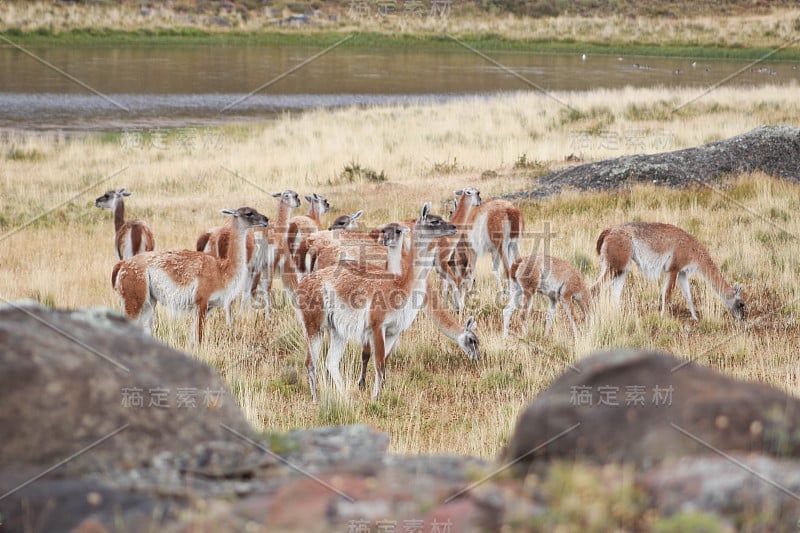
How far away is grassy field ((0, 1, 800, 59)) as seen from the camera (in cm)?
6119

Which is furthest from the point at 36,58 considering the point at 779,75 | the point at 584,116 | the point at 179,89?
the point at 779,75

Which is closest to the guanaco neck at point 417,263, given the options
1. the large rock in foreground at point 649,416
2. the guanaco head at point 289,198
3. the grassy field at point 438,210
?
the grassy field at point 438,210

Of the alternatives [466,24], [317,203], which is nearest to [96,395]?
[317,203]

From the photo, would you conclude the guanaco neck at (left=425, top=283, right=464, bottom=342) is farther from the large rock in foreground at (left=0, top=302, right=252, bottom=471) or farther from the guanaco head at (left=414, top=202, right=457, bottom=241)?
the large rock in foreground at (left=0, top=302, right=252, bottom=471)

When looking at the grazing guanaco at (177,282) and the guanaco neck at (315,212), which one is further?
the guanaco neck at (315,212)

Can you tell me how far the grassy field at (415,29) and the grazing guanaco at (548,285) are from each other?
5374cm

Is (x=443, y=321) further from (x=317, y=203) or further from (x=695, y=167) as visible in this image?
(x=695, y=167)

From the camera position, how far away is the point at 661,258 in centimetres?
1121

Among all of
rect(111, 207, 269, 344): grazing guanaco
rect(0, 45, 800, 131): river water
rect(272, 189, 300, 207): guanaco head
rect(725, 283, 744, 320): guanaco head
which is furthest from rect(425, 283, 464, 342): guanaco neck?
rect(0, 45, 800, 131): river water

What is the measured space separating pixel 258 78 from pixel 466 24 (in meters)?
32.0

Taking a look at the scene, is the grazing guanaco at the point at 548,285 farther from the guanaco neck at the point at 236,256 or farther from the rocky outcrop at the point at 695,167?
the rocky outcrop at the point at 695,167

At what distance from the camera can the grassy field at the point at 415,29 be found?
61.2 m

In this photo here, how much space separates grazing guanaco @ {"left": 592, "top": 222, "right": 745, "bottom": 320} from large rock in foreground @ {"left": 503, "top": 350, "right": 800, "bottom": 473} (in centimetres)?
775

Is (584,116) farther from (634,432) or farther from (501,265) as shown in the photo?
(634,432)
